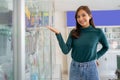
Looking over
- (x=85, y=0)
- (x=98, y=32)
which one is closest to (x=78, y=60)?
(x=98, y=32)

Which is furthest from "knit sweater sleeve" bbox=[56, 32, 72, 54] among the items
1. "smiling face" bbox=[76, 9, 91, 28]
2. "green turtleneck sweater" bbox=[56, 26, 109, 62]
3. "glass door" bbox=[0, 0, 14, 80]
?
"glass door" bbox=[0, 0, 14, 80]

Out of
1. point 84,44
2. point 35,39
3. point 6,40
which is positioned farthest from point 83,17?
point 6,40

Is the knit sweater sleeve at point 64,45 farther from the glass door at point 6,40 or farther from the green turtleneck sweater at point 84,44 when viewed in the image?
the glass door at point 6,40

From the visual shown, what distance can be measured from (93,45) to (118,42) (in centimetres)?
676

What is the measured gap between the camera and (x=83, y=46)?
1841 millimetres

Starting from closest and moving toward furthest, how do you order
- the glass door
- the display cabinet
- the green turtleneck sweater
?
the glass door, the display cabinet, the green turtleneck sweater

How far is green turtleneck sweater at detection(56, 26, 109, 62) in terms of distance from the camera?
6.06 feet

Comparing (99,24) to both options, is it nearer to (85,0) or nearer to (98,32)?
(85,0)

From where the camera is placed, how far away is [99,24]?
27.4 ft

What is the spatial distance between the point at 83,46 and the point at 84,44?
18 mm

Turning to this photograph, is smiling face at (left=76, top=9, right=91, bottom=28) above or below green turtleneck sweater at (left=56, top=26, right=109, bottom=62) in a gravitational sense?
above

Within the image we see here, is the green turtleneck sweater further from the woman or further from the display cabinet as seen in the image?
the display cabinet

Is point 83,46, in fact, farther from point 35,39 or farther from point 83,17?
point 35,39

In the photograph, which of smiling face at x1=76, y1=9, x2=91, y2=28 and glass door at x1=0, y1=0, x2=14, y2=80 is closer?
glass door at x1=0, y1=0, x2=14, y2=80
